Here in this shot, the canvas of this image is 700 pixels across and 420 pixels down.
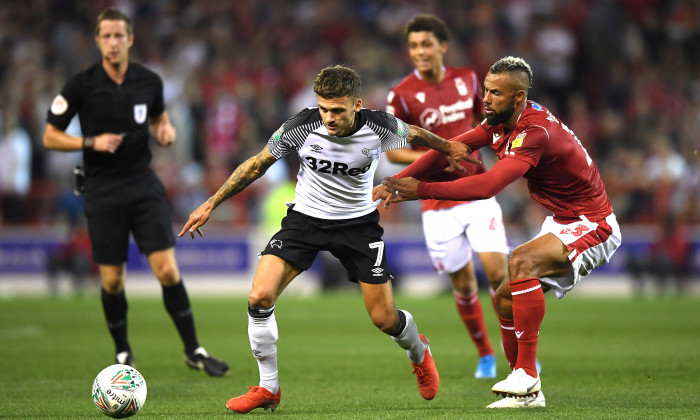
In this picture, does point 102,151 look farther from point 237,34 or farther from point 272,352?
point 237,34

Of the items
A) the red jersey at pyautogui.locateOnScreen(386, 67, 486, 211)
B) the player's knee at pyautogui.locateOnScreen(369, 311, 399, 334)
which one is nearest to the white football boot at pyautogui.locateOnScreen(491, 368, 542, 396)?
the player's knee at pyautogui.locateOnScreen(369, 311, 399, 334)

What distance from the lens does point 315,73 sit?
758 inches

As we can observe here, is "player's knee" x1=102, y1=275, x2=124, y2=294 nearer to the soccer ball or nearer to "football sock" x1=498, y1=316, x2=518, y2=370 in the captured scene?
the soccer ball

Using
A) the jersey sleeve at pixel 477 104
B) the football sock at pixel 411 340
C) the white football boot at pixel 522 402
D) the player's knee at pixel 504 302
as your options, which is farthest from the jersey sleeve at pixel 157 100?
the white football boot at pixel 522 402

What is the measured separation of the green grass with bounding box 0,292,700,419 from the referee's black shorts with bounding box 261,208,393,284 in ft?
2.97

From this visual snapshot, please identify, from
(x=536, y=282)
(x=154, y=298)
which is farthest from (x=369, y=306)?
(x=154, y=298)

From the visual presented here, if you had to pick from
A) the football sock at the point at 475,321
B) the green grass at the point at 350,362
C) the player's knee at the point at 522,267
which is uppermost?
the player's knee at the point at 522,267

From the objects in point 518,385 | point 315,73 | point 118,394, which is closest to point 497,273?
point 518,385

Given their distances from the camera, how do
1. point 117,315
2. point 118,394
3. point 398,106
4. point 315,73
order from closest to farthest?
point 118,394 → point 117,315 → point 398,106 → point 315,73

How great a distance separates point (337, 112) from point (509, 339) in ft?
6.66

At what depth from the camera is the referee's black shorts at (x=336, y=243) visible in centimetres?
633

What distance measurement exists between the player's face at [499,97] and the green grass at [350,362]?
6.15 feet

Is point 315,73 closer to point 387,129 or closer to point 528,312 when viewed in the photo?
point 387,129

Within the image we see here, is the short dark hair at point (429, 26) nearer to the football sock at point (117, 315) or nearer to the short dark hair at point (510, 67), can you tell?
the short dark hair at point (510, 67)
